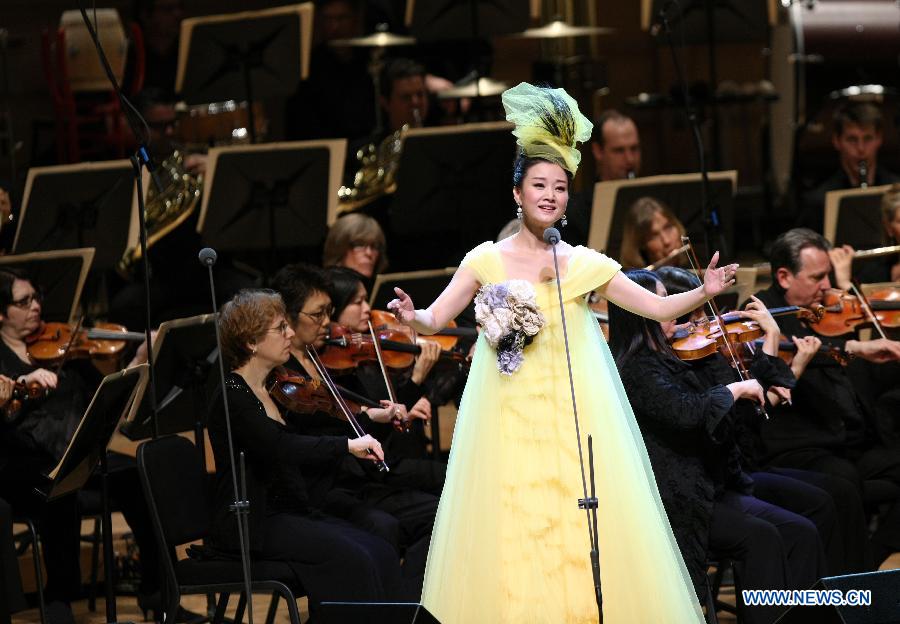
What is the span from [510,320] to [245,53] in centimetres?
337

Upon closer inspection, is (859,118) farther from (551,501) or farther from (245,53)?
(551,501)

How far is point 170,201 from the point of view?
650 centimetres

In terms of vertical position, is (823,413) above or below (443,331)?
below

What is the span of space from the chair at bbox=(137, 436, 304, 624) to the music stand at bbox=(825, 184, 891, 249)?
9.11 ft

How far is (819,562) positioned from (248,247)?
2653mm

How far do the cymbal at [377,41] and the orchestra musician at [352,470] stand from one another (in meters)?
2.88

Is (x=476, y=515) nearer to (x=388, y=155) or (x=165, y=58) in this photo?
(x=388, y=155)

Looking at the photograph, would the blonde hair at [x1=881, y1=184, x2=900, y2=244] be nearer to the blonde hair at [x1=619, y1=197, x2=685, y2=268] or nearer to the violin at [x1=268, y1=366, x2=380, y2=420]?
the blonde hair at [x1=619, y1=197, x2=685, y2=268]

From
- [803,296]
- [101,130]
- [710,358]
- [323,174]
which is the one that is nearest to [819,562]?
[710,358]

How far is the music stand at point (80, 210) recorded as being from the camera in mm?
5754

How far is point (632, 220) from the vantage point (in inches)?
221

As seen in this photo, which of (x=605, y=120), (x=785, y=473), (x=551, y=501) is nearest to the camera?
(x=551, y=501)

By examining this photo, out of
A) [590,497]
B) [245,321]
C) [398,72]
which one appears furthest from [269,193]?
[590,497]

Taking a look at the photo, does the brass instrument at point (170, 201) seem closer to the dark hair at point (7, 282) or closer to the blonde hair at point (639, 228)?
the dark hair at point (7, 282)
